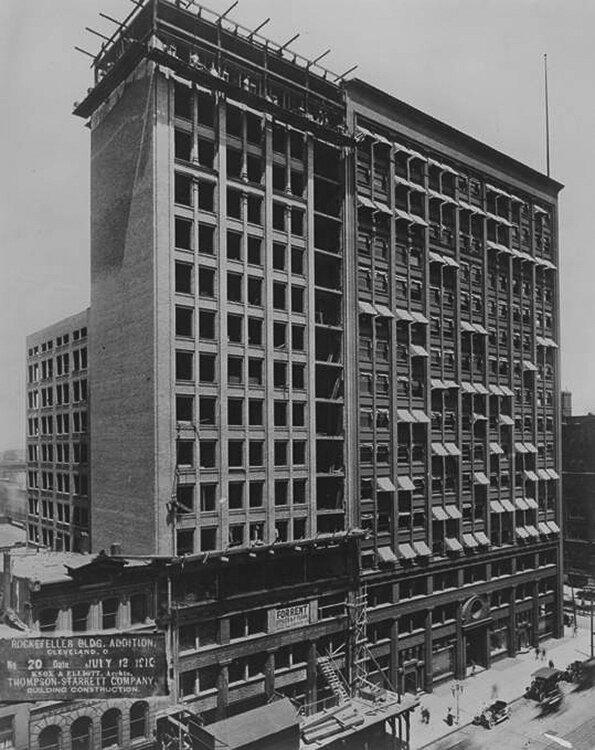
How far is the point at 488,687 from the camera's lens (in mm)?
53156

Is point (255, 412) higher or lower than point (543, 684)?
higher

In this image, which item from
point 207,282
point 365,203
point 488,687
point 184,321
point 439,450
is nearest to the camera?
point 184,321

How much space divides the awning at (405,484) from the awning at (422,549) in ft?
14.6

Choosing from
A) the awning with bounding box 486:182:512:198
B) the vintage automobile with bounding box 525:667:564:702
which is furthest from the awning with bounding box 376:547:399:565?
the awning with bounding box 486:182:512:198

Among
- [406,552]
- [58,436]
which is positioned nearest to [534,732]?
[406,552]

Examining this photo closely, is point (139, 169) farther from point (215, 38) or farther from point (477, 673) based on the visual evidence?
point (477, 673)

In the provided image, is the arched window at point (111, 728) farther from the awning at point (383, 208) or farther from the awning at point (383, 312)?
the awning at point (383, 208)

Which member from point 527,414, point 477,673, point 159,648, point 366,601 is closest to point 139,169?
point 159,648

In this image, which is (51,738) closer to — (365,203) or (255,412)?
(255,412)

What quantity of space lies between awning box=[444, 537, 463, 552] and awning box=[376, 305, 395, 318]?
64.6 ft

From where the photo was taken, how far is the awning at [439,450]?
5481cm

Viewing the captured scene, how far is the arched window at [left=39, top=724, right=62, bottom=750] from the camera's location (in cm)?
3203

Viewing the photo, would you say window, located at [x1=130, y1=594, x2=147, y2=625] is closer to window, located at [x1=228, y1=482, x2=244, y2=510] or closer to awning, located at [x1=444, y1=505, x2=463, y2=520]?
window, located at [x1=228, y1=482, x2=244, y2=510]

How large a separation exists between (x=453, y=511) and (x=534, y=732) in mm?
17250
